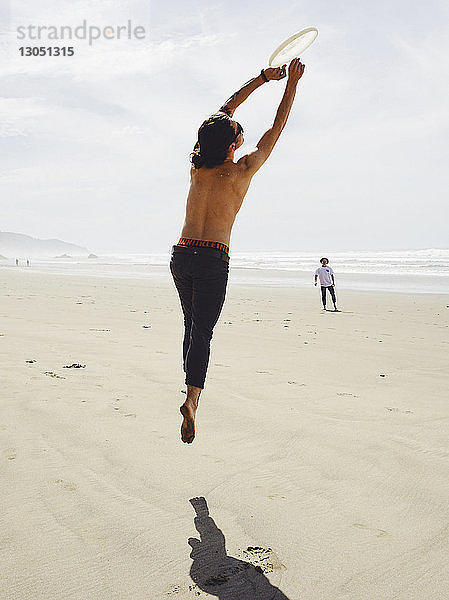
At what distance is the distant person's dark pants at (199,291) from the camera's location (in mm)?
3264

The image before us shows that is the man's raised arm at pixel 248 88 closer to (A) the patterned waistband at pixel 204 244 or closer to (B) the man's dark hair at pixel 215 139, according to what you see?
(B) the man's dark hair at pixel 215 139

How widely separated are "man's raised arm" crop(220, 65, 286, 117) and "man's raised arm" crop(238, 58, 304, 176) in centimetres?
17

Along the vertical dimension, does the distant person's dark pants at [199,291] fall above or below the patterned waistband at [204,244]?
below

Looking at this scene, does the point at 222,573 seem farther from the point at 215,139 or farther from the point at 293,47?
the point at 293,47

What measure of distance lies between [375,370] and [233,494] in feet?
14.5

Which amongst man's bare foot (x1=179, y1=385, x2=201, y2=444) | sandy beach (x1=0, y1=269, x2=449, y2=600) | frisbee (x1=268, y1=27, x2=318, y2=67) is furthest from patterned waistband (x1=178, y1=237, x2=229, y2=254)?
sandy beach (x1=0, y1=269, x2=449, y2=600)

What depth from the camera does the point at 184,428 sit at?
3.24 m

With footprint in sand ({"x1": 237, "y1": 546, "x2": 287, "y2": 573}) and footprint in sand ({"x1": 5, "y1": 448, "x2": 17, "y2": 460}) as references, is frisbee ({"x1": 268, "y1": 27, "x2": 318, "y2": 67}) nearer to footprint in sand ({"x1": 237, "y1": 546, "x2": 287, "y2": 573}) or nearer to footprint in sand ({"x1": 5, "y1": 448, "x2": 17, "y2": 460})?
footprint in sand ({"x1": 237, "y1": 546, "x2": 287, "y2": 573})

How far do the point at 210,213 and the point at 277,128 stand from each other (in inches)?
26.2

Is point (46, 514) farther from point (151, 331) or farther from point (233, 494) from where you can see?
point (151, 331)

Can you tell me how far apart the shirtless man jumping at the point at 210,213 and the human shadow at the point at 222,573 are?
0.63 meters

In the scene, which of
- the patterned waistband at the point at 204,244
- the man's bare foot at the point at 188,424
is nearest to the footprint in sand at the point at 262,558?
the man's bare foot at the point at 188,424

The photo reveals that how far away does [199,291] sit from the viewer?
335cm

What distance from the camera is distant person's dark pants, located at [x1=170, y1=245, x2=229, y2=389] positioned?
3264 millimetres
